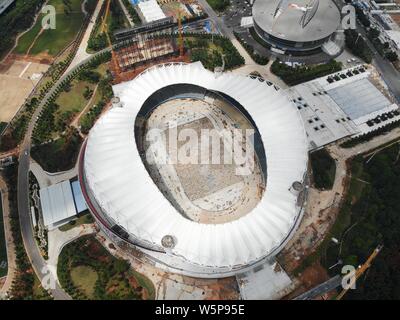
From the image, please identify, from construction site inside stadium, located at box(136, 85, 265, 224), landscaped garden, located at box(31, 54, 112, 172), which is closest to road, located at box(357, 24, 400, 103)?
construction site inside stadium, located at box(136, 85, 265, 224)

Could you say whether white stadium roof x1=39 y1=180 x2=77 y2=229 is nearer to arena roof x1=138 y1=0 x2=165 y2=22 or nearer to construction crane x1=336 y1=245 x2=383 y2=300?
construction crane x1=336 y1=245 x2=383 y2=300

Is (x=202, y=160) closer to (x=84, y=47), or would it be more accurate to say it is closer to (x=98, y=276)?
(x=98, y=276)

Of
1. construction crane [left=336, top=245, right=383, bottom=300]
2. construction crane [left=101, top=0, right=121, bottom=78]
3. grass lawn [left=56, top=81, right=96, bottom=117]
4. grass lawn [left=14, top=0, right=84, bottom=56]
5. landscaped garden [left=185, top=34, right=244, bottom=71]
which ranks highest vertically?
grass lawn [left=14, top=0, right=84, bottom=56]

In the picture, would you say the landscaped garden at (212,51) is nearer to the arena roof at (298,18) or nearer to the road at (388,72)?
the arena roof at (298,18)

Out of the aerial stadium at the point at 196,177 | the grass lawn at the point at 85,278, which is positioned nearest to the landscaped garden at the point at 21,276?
the grass lawn at the point at 85,278

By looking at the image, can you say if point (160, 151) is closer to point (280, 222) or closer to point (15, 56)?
point (280, 222)

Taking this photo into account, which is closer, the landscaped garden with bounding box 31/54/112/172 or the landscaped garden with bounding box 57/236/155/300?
the landscaped garden with bounding box 57/236/155/300

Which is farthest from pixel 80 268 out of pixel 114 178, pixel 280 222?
pixel 280 222
